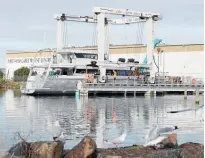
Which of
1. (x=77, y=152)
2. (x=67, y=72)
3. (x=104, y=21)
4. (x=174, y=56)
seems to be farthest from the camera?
(x=174, y=56)

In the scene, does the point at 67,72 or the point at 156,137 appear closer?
the point at 156,137

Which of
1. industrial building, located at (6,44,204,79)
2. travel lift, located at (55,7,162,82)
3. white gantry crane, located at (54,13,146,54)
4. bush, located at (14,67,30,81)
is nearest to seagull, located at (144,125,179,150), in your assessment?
travel lift, located at (55,7,162,82)

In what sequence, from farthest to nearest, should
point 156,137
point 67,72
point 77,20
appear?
1. point 77,20
2. point 67,72
3. point 156,137

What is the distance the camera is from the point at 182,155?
39.9ft

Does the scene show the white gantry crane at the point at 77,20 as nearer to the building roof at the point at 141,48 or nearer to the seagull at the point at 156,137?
the building roof at the point at 141,48

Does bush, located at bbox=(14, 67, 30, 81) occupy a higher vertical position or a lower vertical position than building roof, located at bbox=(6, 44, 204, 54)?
lower

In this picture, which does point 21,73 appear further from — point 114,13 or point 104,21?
point 114,13

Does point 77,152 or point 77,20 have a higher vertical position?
point 77,20

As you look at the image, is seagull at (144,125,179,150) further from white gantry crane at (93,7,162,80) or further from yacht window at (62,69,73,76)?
yacht window at (62,69,73,76)

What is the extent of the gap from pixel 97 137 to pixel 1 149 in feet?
25.3

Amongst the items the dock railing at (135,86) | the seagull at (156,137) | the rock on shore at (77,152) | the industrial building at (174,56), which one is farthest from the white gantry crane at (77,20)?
the rock on shore at (77,152)

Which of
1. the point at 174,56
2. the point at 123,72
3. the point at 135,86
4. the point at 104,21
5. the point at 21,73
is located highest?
the point at 104,21

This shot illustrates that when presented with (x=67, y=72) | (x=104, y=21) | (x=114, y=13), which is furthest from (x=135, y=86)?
(x=114, y=13)

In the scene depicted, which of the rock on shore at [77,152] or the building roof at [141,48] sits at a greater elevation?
the building roof at [141,48]
